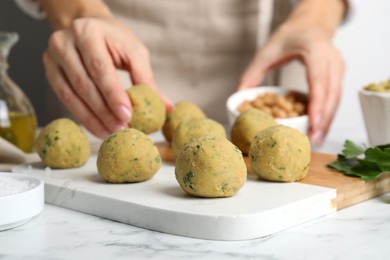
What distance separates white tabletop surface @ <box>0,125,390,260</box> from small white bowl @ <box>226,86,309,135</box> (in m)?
0.44

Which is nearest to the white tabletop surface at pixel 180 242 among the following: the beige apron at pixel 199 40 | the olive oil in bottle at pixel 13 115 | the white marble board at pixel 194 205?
the white marble board at pixel 194 205

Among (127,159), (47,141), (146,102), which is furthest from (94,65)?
(127,159)

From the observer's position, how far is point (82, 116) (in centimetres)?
138

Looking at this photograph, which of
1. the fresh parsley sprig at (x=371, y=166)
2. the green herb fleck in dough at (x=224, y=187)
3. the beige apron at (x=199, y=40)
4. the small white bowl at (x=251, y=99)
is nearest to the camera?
the green herb fleck in dough at (x=224, y=187)

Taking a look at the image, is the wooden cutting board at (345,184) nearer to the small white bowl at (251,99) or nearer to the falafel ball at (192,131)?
the falafel ball at (192,131)

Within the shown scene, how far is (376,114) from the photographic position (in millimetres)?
Result: 1306

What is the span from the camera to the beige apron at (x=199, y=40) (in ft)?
5.89

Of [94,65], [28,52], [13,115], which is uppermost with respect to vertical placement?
[94,65]

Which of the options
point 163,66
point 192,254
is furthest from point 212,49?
point 192,254

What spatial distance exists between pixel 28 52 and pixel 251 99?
128 centimetres

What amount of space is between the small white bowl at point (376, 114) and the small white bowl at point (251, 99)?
13 centimetres

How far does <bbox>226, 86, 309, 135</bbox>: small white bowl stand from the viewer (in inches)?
54.8

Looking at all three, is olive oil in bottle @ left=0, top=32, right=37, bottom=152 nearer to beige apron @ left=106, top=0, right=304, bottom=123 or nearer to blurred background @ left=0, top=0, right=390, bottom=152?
beige apron @ left=106, top=0, right=304, bottom=123

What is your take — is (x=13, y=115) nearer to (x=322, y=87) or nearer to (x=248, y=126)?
(x=248, y=126)
